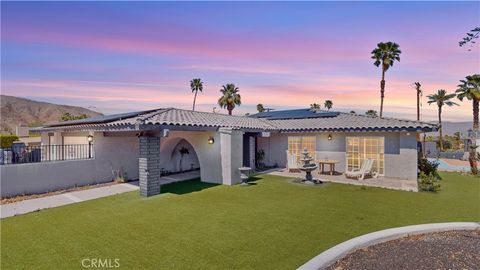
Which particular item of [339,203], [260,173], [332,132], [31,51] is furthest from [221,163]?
[31,51]

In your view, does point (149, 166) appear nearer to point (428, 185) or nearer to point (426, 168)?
point (428, 185)

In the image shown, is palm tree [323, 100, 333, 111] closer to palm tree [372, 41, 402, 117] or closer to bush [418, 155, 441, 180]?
palm tree [372, 41, 402, 117]

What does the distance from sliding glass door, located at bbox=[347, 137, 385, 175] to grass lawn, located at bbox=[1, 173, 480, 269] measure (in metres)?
3.61

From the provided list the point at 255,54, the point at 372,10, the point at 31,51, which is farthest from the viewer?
the point at 255,54

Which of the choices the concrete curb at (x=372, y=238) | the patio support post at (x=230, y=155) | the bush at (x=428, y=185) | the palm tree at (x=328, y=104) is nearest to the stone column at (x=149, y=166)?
the patio support post at (x=230, y=155)

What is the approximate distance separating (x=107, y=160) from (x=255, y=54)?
37.7ft

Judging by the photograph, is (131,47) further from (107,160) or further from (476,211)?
(476,211)

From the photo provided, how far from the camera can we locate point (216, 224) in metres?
7.69

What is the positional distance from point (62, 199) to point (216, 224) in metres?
7.55

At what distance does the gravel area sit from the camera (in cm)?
507

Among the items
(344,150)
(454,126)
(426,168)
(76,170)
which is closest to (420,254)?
(344,150)

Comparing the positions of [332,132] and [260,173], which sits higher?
[332,132]

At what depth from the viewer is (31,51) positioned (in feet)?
53.3

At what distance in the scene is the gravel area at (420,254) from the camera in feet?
16.6
